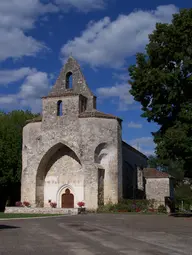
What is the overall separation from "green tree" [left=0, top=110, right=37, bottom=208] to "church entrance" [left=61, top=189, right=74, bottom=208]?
20.2 ft

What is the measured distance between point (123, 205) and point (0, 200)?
55.1ft

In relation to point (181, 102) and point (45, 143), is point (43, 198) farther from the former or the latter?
point (181, 102)

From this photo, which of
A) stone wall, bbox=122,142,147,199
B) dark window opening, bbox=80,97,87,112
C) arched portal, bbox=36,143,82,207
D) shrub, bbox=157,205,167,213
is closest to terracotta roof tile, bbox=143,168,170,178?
stone wall, bbox=122,142,147,199

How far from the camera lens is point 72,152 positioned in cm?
3591

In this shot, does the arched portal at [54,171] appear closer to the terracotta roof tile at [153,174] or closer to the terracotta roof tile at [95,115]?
the terracotta roof tile at [95,115]

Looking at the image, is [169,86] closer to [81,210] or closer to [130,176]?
[81,210]

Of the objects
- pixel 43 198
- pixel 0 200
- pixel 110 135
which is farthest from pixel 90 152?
pixel 0 200

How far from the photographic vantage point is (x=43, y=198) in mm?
36062

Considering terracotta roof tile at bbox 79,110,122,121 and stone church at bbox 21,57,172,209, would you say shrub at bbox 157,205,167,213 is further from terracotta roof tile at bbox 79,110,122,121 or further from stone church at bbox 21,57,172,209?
terracotta roof tile at bbox 79,110,122,121

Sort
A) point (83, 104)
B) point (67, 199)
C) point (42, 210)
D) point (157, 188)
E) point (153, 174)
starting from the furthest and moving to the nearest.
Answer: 1. point (153, 174)
2. point (157, 188)
3. point (83, 104)
4. point (67, 199)
5. point (42, 210)

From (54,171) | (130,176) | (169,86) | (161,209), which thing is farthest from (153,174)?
(169,86)

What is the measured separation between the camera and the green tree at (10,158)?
38266 millimetres

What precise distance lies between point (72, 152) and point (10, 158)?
743 cm

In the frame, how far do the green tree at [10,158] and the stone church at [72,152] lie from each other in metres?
3.30
